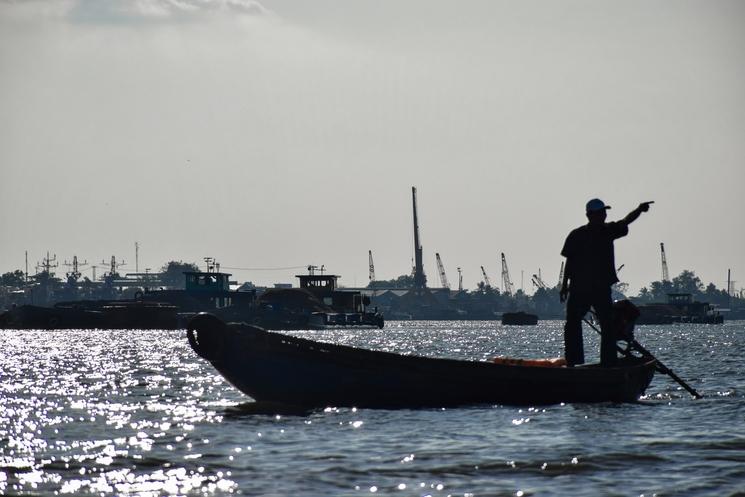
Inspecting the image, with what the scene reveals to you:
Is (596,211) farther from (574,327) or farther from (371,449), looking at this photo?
(371,449)

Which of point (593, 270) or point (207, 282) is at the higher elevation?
point (207, 282)

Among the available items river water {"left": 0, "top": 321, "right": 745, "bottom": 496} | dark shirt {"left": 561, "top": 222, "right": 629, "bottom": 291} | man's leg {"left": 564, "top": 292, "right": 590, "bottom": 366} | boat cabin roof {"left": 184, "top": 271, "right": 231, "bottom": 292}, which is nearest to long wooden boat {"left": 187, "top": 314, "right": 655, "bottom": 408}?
river water {"left": 0, "top": 321, "right": 745, "bottom": 496}

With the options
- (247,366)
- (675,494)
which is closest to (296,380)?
(247,366)

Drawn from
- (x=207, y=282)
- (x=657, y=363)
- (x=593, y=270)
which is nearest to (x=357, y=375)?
(x=593, y=270)

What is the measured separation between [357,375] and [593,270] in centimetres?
561

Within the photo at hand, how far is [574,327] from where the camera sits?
24.6 m

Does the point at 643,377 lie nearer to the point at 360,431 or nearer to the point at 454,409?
the point at 454,409

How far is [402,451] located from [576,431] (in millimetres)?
3752

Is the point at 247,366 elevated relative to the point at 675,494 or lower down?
elevated

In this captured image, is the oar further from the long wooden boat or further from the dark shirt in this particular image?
the long wooden boat

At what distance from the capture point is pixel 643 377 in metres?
25.4

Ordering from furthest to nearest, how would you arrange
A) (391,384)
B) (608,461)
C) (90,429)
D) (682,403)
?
(682,403) < (391,384) < (90,429) < (608,461)

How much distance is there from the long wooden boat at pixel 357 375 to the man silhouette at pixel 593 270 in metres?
1.39

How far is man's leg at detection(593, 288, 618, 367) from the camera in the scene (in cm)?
2416
